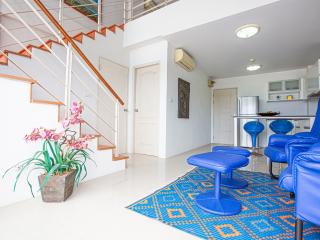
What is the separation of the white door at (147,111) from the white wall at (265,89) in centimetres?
353

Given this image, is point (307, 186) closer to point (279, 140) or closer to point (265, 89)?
point (279, 140)

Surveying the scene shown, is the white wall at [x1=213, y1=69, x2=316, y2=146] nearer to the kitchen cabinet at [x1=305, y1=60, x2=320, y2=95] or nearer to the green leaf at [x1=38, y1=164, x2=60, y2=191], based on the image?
the kitchen cabinet at [x1=305, y1=60, x2=320, y2=95]

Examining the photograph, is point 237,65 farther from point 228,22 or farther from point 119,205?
point 119,205

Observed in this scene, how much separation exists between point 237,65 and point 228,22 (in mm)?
2487

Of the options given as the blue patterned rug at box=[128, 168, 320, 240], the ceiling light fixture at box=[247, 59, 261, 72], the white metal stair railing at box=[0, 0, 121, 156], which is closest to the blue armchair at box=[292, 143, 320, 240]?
the blue patterned rug at box=[128, 168, 320, 240]

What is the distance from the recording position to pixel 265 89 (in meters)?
5.80

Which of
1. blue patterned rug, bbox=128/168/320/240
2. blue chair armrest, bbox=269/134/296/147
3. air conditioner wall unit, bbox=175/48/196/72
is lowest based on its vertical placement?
blue patterned rug, bbox=128/168/320/240

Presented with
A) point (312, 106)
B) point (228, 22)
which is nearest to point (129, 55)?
point (228, 22)

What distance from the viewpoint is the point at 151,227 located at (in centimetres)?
130

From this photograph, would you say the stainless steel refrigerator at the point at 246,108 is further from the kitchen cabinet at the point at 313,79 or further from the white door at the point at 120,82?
the white door at the point at 120,82

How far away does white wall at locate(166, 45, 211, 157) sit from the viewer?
12.8ft

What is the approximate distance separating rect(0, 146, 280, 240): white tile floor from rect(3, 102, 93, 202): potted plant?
124 millimetres

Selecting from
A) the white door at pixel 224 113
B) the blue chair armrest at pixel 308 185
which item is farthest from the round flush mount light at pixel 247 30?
the white door at pixel 224 113

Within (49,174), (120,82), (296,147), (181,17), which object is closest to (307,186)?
(296,147)
